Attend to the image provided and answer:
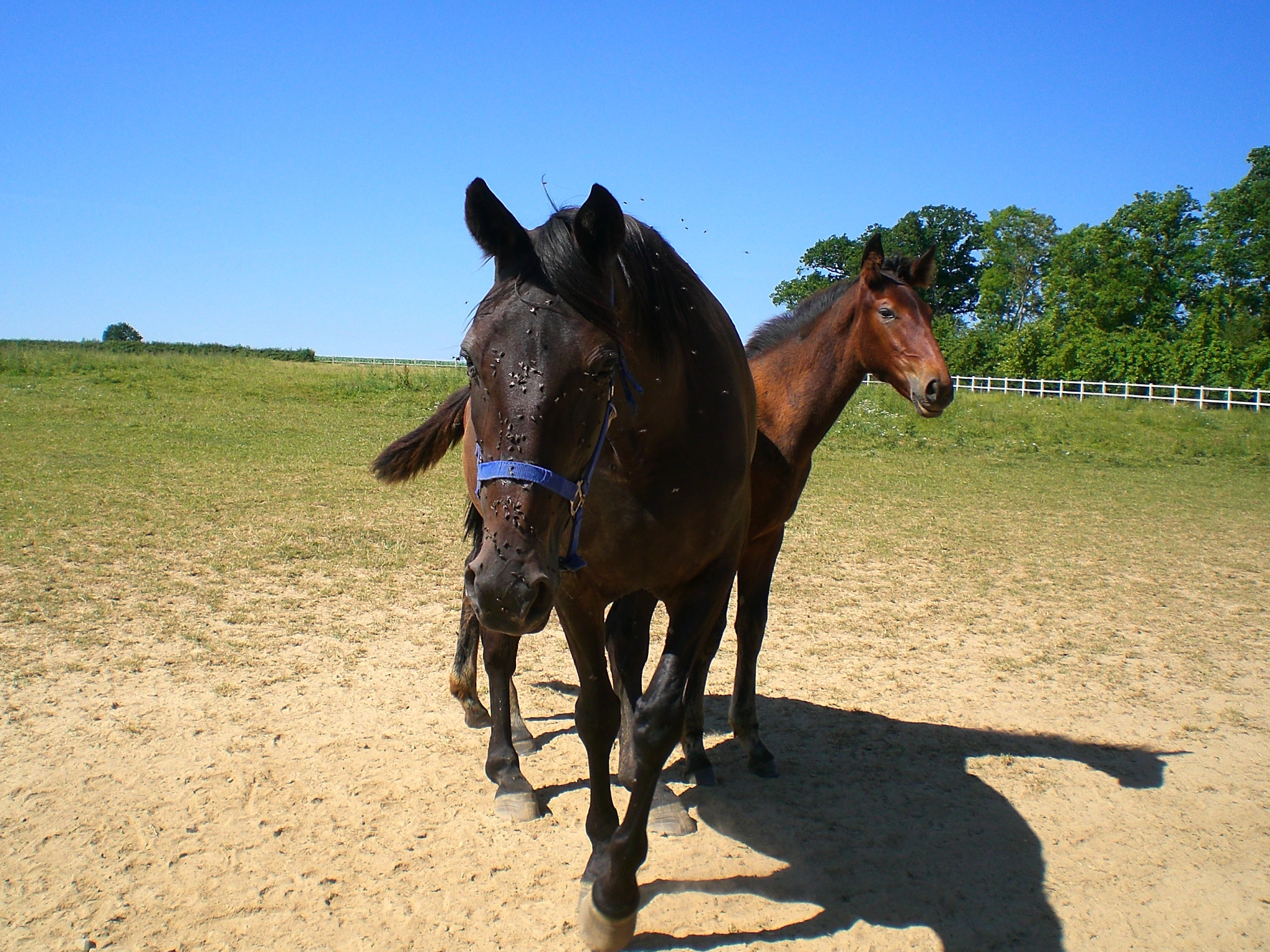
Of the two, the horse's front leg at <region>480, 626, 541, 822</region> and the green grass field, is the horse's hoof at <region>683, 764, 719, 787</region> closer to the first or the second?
the horse's front leg at <region>480, 626, 541, 822</region>

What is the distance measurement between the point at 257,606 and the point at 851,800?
15.1ft

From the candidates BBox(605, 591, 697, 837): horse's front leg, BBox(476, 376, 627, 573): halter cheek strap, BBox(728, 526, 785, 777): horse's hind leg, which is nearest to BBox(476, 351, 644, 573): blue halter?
BBox(476, 376, 627, 573): halter cheek strap

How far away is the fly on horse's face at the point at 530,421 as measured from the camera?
1942 mm

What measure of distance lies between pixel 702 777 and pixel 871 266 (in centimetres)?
303

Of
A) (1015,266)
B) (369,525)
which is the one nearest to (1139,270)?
(1015,266)

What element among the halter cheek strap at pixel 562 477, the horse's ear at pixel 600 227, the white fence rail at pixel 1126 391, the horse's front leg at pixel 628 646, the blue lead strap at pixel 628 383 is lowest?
the horse's front leg at pixel 628 646

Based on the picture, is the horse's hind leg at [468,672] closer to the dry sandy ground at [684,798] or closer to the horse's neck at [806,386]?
the dry sandy ground at [684,798]

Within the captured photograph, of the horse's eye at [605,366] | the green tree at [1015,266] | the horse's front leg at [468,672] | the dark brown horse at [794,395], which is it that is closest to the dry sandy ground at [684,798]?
the horse's front leg at [468,672]

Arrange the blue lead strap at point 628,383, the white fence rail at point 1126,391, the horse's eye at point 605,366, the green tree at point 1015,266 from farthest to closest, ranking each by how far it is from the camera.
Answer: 1. the green tree at point 1015,266
2. the white fence rail at point 1126,391
3. the blue lead strap at point 628,383
4. the horse's eye at point 605,366

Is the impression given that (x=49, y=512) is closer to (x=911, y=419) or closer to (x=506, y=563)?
(x=506, y=563)

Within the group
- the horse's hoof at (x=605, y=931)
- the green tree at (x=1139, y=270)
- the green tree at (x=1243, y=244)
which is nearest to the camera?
the horse's hoof at (x=605, y=931)

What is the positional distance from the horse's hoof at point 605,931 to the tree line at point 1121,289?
39011mm

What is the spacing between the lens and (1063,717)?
475 centimetres

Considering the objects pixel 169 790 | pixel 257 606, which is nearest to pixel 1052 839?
pixel 169 790
